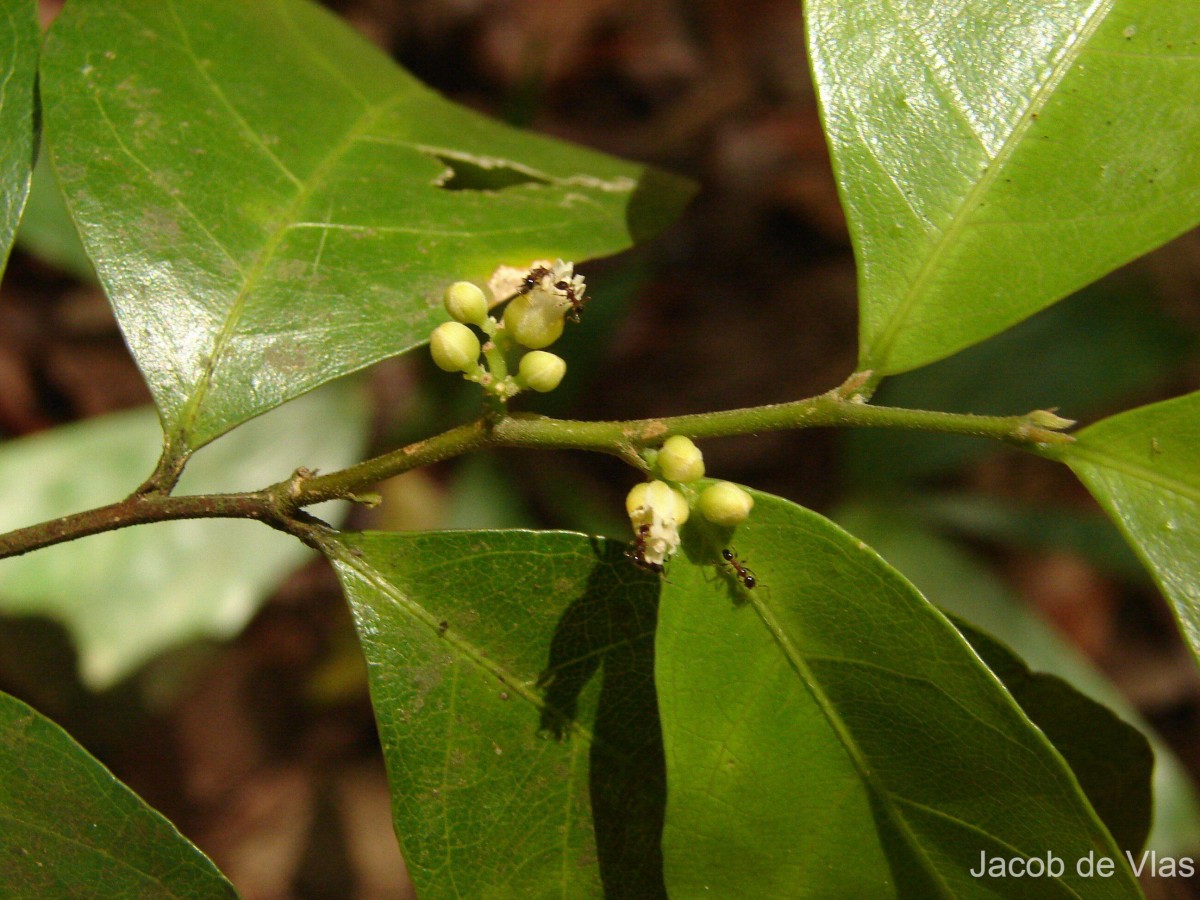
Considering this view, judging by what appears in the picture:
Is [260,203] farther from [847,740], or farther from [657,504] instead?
[847,740]

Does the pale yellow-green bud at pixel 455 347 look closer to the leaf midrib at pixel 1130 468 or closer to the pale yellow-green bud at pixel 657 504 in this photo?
the pale yellow-green bud at pixel 657 504

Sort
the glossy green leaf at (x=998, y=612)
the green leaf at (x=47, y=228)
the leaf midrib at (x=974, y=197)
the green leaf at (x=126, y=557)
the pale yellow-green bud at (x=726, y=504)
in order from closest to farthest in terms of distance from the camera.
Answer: the pale yellow-green bud at (x=726, y=504) → the leaf midrib at (x=974, y=197) → the green leaf at (x=126, y=557) → the green leaf at (x=47, y=228) → the glossy green leaf at (x=998, y=612)

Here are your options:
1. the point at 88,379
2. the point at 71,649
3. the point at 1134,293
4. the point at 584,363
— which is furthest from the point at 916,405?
the point at 88,379

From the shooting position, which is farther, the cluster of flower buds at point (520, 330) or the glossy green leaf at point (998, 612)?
the glossy green leaf at point (998, 612)

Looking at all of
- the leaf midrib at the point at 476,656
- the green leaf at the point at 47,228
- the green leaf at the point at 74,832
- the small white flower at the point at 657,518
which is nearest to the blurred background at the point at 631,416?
the green leaf at the point at 47,228

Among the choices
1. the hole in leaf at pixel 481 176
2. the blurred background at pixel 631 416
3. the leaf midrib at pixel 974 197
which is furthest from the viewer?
the blurred background at pixel 631 416

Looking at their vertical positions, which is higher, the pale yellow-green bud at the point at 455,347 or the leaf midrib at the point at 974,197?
the leaf midrib at the point at 974,197

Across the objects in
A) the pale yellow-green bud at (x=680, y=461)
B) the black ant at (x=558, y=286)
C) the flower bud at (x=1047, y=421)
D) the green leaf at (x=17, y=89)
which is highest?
the green leaf at (x=17, y=89)

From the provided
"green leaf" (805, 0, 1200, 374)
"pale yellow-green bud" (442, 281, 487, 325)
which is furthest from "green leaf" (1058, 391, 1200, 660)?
"pale yellow-green bud" (442, 281, 487, 325)
